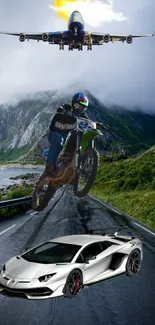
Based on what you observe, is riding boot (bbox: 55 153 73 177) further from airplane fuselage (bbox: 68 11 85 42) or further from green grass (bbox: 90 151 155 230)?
airplane fuselage (bbox: 68 11 85 42)

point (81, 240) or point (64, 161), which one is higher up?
point (64, 161)

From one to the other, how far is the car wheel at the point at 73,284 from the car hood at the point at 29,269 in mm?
323

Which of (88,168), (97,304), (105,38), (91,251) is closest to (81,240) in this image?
(91,251)

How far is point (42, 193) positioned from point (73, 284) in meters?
7.86

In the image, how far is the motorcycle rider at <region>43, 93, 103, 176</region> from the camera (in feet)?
49.9

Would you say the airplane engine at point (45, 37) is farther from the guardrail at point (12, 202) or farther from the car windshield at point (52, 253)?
the car windshield at point (52, 253)

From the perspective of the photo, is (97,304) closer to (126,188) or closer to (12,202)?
(12,202)

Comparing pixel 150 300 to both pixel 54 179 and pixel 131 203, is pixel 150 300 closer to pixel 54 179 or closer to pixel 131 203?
pixel 54 179

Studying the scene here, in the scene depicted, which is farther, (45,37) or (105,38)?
(105,38)

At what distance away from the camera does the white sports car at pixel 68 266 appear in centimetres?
948

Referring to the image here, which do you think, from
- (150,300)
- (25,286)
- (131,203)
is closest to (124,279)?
(150,300)

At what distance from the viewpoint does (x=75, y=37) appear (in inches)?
941

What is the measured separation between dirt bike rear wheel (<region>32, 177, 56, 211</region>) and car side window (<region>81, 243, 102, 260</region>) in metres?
5.98

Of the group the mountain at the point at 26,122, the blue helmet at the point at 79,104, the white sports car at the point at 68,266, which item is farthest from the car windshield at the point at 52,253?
the mountain at the point at 26,122
